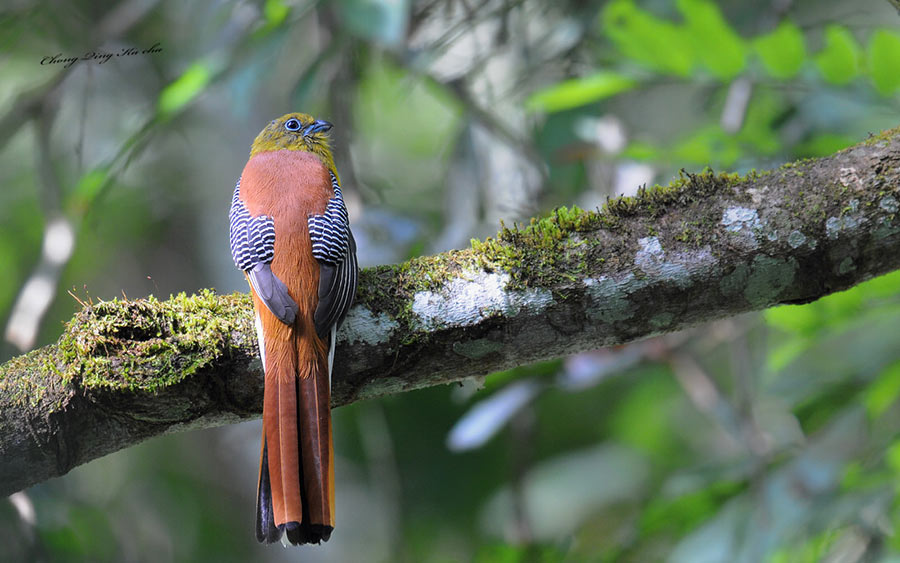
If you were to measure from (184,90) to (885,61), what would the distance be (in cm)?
291

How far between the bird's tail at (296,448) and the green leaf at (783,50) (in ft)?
7.39

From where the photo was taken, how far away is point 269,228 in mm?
2734

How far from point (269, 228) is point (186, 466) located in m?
4.02

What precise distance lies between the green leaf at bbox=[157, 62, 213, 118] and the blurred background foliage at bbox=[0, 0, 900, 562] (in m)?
0.02

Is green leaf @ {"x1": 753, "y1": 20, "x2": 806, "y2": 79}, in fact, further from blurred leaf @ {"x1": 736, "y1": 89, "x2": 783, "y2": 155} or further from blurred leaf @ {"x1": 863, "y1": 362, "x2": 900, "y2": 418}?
blurred leaf @ {"x1": 863, "y1": 362, "x2": 900, "y2": 418}

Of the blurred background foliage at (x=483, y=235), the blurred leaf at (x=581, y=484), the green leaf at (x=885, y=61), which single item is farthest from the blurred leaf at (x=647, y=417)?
the green leaf at (x=885, y=61)

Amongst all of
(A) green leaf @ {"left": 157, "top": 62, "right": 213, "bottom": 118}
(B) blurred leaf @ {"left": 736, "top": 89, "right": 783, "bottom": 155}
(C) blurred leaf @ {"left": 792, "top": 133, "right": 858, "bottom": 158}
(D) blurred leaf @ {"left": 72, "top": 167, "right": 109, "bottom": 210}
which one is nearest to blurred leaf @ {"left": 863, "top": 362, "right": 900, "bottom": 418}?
(C) blurred leaf @ {"left": 792, "top": 133, "right": 858, "bottom": 158}

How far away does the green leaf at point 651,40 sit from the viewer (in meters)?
3.44

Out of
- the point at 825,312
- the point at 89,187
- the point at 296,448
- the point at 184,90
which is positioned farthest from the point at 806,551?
the point at 89,187

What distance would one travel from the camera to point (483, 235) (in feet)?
14.1

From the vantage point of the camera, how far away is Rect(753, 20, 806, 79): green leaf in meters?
3.34

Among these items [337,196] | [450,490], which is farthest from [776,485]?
[450,490]

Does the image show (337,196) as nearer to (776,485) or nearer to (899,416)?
(776,485)

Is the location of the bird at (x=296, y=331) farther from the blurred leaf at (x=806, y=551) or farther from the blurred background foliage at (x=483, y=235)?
the blurred leaf at (x=806, y=551)
